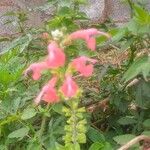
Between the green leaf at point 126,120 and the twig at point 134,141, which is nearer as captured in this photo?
the twig at point 134,141

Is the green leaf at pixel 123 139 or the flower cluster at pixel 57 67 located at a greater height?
the flower cluster at pixel 57 67

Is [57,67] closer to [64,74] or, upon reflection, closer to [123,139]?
[64,74]

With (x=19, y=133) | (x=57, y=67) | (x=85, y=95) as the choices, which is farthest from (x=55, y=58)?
(x=85, y=95)

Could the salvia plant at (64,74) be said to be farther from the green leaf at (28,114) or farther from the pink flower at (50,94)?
the green leaf at (28,114)

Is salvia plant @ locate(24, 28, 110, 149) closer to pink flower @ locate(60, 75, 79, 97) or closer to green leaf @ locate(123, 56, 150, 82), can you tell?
pink flower @ locate(60, 75, 79, 97)

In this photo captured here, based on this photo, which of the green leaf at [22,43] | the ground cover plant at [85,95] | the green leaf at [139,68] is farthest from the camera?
the green leaf at [22,43]

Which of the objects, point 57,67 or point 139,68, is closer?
point 57,67

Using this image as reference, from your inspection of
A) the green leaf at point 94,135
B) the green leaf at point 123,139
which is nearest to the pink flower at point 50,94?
the green leaf at point 123,139
